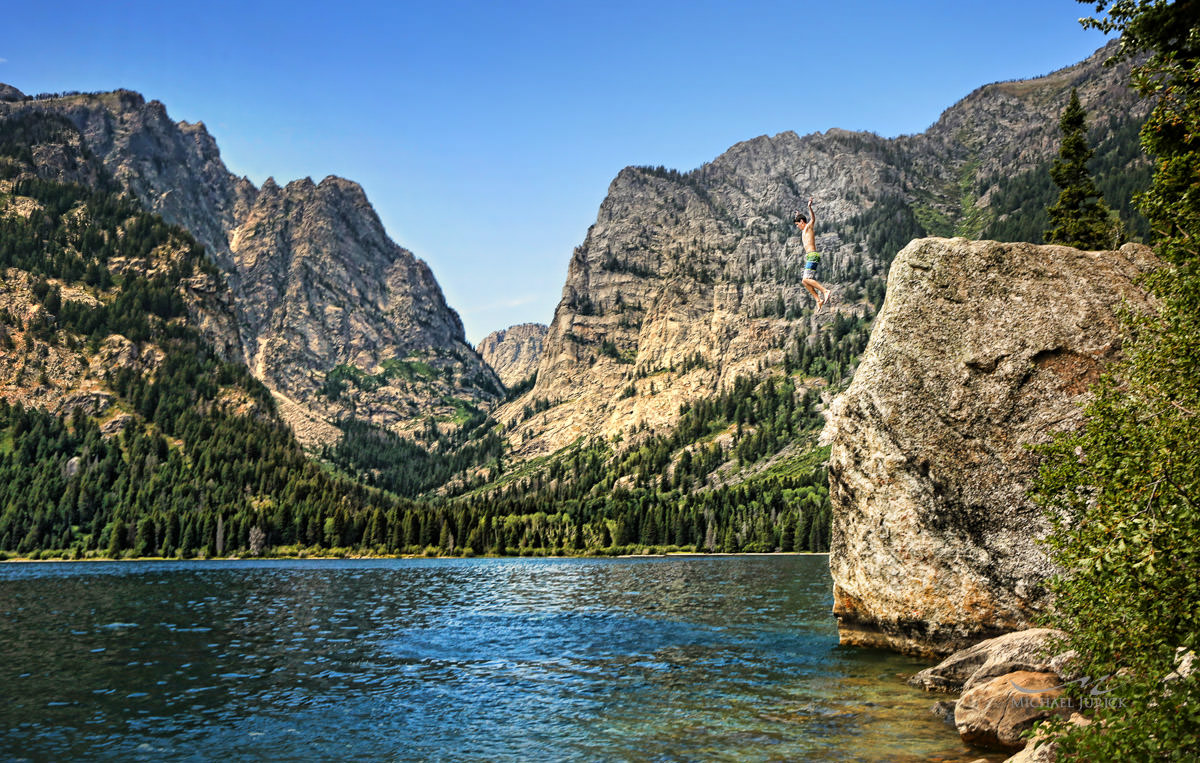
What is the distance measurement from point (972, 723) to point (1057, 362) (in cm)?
1669

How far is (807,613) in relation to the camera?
66.1 metres

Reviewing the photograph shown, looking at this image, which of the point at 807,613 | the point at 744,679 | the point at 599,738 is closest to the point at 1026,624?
the point at 744,679

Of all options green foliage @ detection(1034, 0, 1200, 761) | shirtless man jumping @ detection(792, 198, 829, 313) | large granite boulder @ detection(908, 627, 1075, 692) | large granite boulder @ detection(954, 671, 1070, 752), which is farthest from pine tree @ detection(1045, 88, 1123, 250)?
green foliage @ detection(1034, 0, 1200, 761)

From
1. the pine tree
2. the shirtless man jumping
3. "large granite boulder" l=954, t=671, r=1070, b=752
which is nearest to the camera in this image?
"large granite boulder" l=954, t=671, r=1070, b=752

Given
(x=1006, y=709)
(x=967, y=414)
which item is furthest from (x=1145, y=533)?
(x=967, y=414)

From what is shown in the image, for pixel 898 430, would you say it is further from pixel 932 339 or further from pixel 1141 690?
pixel 1141 690

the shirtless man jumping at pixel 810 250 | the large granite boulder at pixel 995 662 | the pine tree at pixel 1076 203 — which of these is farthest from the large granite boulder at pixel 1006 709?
the pine tree at pixel 1076 203

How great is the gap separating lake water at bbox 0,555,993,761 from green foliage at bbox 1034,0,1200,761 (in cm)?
1211

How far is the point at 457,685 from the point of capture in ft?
129

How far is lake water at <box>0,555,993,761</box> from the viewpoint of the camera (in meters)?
27.4

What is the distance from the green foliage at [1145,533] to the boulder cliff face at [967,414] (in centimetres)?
1634

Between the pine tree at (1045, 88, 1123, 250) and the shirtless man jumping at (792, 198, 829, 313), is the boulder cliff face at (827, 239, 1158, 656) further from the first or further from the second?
the pine tree at (1045, 88, 1123, 250)

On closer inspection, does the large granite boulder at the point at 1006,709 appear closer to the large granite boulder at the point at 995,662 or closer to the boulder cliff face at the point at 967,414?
the large granite boulder at the point at 995,662

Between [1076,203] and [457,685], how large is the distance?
7184 cm
